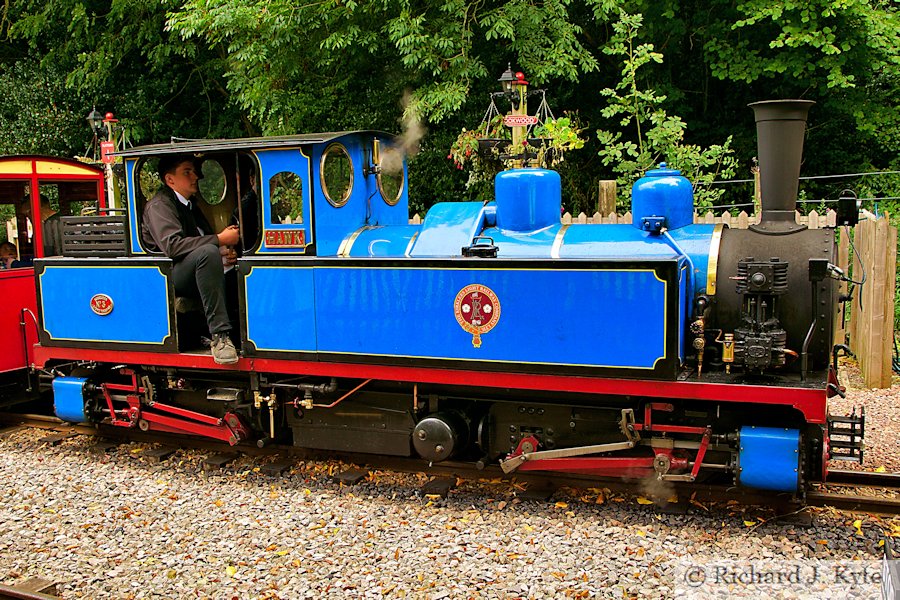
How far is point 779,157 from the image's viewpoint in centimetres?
516

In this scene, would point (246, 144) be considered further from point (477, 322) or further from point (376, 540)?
point (376, 540)

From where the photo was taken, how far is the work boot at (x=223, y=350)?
6234mm

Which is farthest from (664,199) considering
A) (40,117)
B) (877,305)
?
(40,117)

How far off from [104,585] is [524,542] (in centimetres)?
250

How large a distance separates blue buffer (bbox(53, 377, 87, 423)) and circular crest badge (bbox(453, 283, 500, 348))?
3897 mm

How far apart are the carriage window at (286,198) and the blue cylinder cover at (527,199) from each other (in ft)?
5.05

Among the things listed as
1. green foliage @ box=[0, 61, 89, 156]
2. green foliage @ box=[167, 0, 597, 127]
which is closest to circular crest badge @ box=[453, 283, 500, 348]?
green foliage @ box=[167, 0, 597, 127]

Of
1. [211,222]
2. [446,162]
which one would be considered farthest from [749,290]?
[446,162]

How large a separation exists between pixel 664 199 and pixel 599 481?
81.3 inches

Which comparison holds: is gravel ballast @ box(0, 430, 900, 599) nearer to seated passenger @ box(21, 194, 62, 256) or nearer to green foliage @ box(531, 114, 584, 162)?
seated passenger @ box(21, 194, 62, 256)

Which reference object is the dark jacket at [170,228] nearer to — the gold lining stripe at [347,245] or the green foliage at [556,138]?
the gold lining stripe at [347,245]

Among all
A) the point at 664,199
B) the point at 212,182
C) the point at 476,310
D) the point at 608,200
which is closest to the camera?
the point at 476,310

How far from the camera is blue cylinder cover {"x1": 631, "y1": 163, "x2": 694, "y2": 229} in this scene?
5625mm

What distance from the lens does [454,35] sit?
39.9 ft
